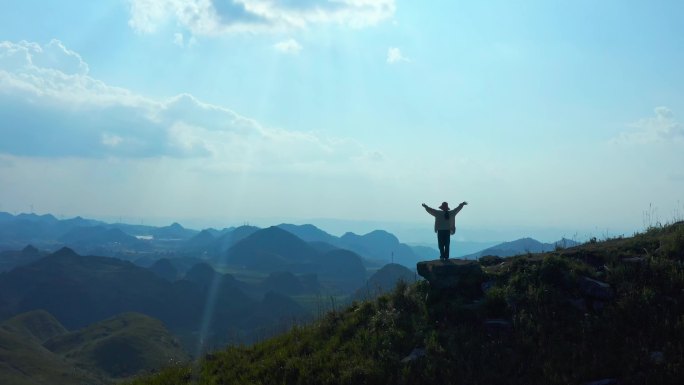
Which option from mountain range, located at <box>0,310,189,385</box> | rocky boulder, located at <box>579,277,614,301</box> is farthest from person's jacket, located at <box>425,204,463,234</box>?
mountain range, located at <box>0,310,189,385</box>

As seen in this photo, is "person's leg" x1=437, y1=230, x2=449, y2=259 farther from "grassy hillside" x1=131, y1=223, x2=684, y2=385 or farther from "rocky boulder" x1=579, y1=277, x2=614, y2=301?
"rocky boulder" x1=579, y1=277, x2=614, y2=301

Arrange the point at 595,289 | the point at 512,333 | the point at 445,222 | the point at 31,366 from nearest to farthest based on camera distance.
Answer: the point at 512,333 → the point at 595,289 → the point at 445,222 → the point at 31,366

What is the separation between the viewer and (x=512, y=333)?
11.7 meters

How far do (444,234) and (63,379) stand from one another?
10526 centimetres

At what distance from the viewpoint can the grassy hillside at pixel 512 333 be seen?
10.3 meters

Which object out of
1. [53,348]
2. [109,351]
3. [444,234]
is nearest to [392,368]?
[444,234]

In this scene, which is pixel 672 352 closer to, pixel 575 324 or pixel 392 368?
Answer: pixel 575 324

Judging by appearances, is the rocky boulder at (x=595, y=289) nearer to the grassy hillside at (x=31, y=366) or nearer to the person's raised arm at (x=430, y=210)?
the person's raised arm at (x=430, y=210)

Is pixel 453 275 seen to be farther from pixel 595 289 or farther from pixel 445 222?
pixel 595 289

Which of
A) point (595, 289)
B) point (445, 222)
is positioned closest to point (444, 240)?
point (445, 222)

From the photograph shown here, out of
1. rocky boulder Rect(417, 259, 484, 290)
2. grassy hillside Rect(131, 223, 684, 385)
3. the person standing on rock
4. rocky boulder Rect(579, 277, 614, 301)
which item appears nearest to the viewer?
grassy hillside Rect(131, 223, 684, 385)

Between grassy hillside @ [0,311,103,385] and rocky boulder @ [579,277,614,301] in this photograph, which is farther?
grassy hillside @ [0,311,103,385]

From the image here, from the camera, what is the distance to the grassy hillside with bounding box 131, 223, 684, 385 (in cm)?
1032

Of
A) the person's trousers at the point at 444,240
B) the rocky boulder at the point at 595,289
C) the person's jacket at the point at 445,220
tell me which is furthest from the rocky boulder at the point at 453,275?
the rocky boulder at the point at 595,289
